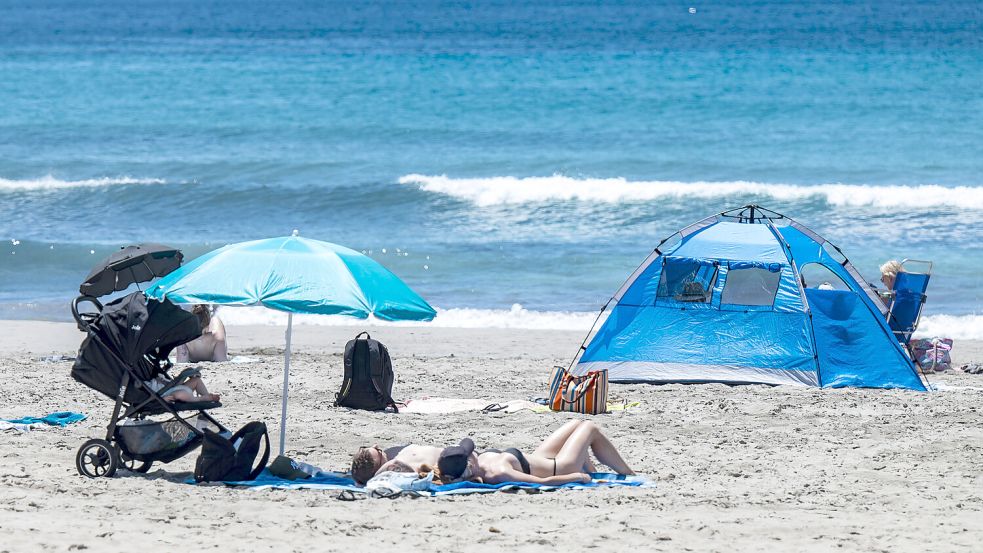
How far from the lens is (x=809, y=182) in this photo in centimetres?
2353

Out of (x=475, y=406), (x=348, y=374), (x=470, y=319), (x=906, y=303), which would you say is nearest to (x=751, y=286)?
(x=906, y=303)

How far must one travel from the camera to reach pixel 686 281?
10.3 m

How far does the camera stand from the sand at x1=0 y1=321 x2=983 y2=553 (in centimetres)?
573

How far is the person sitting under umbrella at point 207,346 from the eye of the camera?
1075cm

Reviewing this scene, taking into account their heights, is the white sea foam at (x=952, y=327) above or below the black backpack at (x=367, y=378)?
above

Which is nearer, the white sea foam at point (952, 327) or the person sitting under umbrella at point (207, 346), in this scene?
the person sitting under umbrella at point (207, 346)

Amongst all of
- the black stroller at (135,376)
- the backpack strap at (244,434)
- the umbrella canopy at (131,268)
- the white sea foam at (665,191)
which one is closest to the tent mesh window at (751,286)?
the umbrella canopy at (131,268)

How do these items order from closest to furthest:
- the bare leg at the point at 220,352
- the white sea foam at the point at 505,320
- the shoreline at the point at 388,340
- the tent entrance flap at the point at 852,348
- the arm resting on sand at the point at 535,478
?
1. the arm resting on sand at the point at 535,478
2. the tent entrance flap at the point at 852,348
3. the bare leg at the point at 220,352
4. the shoreline at the point at 388,340
5. the white sea foam at the point at 505,320

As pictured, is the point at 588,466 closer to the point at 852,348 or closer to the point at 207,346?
the point at 852,348

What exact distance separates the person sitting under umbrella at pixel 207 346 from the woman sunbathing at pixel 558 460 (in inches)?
182

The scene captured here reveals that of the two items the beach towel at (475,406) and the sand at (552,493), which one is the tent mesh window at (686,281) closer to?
the sand at (552,493)

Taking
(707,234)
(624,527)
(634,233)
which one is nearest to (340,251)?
(624,527)

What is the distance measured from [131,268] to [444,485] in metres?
2.93

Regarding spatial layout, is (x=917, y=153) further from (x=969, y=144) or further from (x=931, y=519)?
(x=931, y=519)
